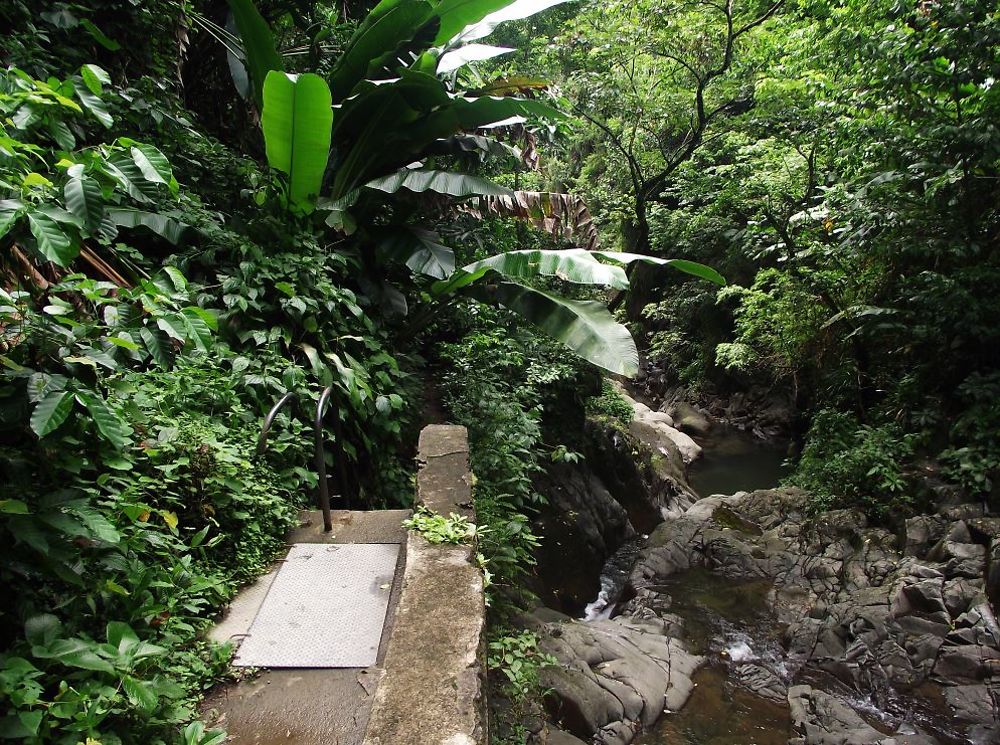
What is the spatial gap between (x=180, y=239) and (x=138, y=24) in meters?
2.02

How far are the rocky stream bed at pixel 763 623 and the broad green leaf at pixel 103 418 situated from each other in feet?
9.18

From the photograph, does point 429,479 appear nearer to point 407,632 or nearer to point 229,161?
point 407,632

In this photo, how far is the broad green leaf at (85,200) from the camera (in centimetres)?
177

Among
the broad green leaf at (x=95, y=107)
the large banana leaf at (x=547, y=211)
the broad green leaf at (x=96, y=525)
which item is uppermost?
the large banana leaf at (x=547, y=211)

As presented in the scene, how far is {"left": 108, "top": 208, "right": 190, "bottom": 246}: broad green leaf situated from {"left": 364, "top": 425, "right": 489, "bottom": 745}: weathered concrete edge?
9.09 feet

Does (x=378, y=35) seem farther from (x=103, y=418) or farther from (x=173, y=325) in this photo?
(x=103, y=418)

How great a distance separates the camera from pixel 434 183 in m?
5.00

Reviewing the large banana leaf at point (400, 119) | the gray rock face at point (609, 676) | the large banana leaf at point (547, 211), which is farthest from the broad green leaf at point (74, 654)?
the large banana leaf at point (547, 211)

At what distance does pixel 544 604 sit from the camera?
5820mm

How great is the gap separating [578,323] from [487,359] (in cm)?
120

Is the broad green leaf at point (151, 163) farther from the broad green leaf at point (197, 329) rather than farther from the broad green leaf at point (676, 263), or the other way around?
the broad green leaf at point (676, 263)

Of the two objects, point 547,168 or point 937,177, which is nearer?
point 937,177

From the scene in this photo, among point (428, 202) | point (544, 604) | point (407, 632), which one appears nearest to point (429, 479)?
point (407, 632)

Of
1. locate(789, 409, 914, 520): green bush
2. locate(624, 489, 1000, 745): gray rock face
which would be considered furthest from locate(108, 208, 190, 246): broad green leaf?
locate(789, 409, 914, 520): green bush
